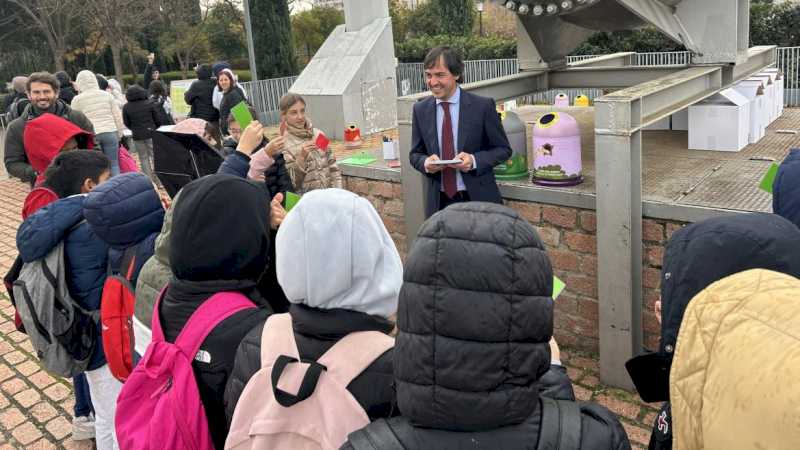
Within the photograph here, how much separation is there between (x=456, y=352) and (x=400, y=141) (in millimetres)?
3723

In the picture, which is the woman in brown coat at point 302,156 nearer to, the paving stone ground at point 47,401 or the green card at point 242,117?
the green card at point 242,117

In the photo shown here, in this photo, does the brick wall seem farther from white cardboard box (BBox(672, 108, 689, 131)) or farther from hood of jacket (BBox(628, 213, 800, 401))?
white cardboard box (BBox(672, 108, 689, 131))

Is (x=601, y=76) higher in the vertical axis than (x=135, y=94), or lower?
lower

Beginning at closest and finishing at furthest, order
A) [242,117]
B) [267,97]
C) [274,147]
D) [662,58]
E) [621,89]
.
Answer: [274,147] → [242,117] → [621,89] → [662,58] → [267,97]

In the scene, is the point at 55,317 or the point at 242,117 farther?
the point at 242,117

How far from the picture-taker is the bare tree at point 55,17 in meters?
28.0

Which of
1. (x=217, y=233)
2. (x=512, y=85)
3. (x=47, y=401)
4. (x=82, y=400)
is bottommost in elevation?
(x=47, y=401)

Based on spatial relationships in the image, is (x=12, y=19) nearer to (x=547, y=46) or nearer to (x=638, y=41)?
(x=638, y=41)

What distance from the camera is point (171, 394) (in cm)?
212

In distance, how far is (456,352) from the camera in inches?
59.1

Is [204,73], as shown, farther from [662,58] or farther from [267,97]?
[662,58]

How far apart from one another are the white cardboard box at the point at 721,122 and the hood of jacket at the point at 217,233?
4.54 m

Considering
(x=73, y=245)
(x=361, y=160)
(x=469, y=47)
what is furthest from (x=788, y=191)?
(x=469, y=47)

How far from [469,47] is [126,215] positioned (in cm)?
2030
